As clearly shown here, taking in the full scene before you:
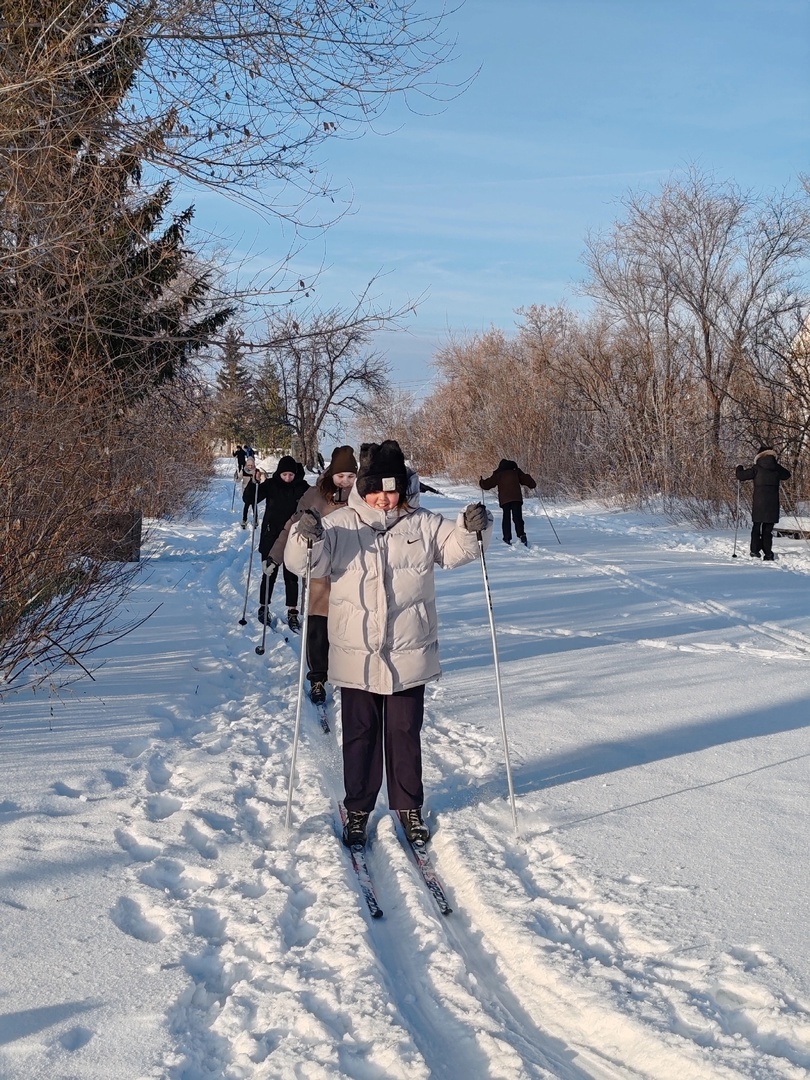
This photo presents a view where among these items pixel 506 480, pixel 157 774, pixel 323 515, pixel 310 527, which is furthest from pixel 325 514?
pixel 506 480

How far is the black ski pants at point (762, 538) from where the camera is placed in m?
17.6

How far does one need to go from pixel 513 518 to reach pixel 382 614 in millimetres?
15441

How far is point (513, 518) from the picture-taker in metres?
20.2

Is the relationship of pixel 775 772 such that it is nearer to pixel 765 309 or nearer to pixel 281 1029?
pixel 281 1029

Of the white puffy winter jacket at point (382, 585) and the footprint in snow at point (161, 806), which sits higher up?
the white puffy winter jacket at point (382, 585)

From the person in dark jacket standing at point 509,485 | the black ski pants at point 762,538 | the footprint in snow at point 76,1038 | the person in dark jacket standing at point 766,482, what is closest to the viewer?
the footprint in snow at point 76,1038

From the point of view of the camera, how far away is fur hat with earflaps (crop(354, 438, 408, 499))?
5.00m

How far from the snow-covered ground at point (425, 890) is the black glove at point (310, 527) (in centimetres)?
151

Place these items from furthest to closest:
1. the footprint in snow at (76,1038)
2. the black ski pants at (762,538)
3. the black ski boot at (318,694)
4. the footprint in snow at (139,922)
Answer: the black ski pants at (762,538)
the black ski boot at (318,694)
the footprint in snow at (139,922)
the footprint in snow at (76,1038)

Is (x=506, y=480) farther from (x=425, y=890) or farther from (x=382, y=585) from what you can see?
(x=425, y=890)

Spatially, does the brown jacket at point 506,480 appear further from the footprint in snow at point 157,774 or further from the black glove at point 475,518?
the black glove at point 475,518

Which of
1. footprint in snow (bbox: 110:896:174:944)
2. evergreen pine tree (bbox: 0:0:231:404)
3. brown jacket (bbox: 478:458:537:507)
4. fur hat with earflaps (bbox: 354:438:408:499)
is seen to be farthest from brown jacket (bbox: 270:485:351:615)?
brown jacket (bbox: 478:458:537:507)

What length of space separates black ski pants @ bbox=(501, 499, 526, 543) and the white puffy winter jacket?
1464 cm

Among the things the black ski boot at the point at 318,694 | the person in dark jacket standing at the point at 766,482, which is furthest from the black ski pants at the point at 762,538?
the black ski boot at the point at 318,694
